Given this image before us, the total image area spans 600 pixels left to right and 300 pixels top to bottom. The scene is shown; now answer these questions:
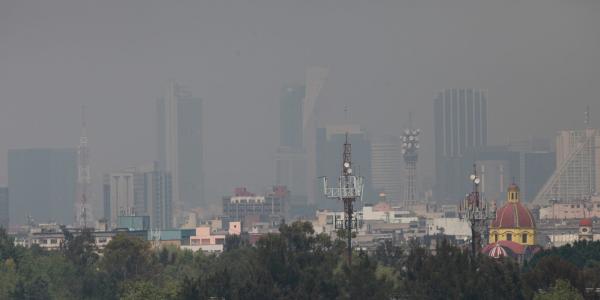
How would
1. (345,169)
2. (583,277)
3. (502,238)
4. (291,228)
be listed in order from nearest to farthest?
(583,277), (345,169), (291,228), (502,238)

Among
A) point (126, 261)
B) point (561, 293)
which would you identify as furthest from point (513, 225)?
point (561, 293)

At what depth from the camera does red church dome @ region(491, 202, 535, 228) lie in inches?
6068

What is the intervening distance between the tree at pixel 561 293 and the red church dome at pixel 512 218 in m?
71.3

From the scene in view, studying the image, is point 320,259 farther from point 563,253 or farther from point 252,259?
point 563,253

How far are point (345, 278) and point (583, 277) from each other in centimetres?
1032

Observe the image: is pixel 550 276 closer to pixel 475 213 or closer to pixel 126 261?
pixel 475 213

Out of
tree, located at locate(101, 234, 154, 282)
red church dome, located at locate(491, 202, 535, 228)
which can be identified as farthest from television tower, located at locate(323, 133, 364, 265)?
red church dome, located at locate(491, 202, 535, 228)

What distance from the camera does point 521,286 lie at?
280 ft

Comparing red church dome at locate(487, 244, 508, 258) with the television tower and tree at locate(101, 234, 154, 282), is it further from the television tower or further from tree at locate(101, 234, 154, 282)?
the television tower

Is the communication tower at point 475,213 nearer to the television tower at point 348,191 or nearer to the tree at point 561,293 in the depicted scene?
the television tower at point 348,191

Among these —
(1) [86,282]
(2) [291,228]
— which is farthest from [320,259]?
(1) [86,282]

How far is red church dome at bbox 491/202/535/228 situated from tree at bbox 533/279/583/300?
71.3 meters

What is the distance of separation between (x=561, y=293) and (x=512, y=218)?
75.1 meters

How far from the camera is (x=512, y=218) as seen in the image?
155 metres
